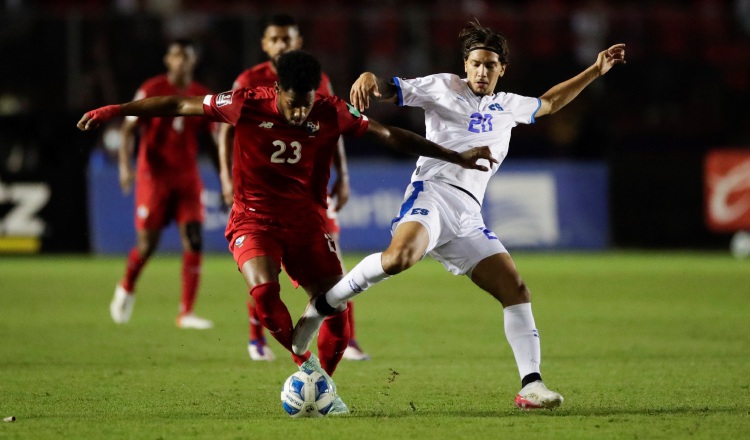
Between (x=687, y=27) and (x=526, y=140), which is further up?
(x=687, y=27)

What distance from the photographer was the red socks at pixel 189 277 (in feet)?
34.9

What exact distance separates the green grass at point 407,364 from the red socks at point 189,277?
0.30 meters

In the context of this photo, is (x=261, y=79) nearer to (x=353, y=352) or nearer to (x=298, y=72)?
(x=353, y=352)

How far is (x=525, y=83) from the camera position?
18.9 metres

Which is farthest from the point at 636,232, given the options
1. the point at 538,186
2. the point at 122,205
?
the point at 122,205

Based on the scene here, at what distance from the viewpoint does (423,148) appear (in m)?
6.39

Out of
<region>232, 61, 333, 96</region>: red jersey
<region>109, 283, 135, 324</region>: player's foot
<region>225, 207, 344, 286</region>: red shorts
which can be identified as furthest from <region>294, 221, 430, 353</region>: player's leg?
<region>109, 283, 135, 324</region>: player's foot

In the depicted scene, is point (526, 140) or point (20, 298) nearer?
point (20, 298)

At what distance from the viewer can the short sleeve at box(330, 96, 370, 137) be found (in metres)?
6.46

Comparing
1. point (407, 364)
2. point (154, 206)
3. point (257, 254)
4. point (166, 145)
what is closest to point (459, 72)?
point (166, 145)

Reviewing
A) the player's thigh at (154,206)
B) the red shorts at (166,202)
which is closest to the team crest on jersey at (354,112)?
the red shorts at (166,202)

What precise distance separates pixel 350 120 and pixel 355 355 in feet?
8.79

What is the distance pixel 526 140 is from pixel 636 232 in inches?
88.9

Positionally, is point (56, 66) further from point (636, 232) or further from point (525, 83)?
point (636, 232)
